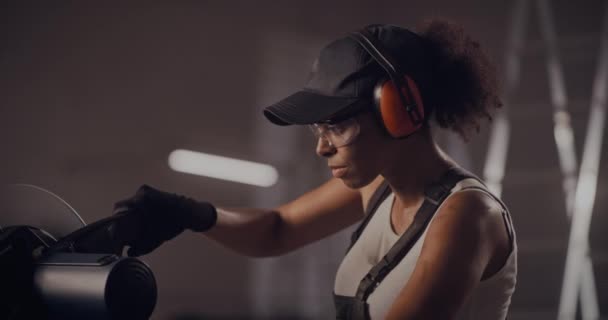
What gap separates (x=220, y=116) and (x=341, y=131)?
2.34 m

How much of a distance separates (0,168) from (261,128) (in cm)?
133

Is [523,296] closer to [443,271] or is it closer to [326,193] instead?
[326,193]

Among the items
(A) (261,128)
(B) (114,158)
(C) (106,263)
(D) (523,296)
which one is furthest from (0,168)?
(D) (523,296)

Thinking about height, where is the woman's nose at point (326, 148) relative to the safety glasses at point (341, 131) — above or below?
below

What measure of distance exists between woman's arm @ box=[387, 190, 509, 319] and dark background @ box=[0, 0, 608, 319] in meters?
1.87

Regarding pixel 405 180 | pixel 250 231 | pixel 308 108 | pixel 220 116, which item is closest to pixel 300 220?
pixel 250 231

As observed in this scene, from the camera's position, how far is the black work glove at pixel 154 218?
103 cm

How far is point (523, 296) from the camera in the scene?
3855mm

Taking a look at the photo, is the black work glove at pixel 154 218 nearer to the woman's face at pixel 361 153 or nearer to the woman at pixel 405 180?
the woman at pixel 405 180

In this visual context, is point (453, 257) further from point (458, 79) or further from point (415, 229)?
point (458, 79)

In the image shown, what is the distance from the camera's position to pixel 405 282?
1.14 metres

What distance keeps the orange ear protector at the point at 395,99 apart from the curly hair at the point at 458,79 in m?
0.07

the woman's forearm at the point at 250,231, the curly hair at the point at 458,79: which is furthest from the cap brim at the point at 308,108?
the woman's forearm at the point at 250,231

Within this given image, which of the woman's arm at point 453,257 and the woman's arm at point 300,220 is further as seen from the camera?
the woman's arm at point 300,220
